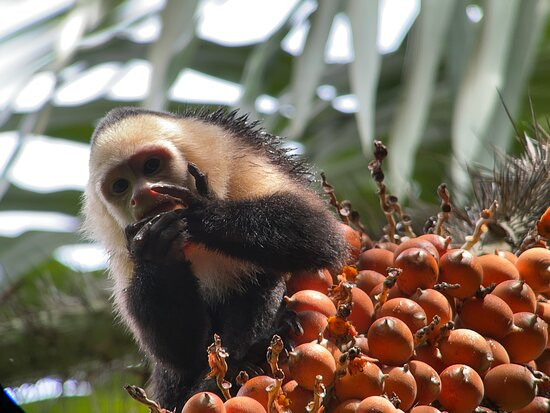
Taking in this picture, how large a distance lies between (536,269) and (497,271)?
0.24 ft

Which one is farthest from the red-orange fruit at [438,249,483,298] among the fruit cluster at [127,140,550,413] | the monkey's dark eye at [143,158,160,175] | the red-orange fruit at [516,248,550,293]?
the monkey's dark eye at [143,158,160,175]

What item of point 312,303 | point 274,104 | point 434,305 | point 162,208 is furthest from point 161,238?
point 274,104

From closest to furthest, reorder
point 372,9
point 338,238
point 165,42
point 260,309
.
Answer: point 338,238 → point 260,309 → point 372,9 → point 165,42

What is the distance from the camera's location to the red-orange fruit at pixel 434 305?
155 cm

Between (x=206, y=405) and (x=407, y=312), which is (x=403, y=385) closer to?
(x=407, y=312)

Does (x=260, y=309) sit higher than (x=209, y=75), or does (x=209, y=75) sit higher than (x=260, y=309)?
(x=260, y=309)

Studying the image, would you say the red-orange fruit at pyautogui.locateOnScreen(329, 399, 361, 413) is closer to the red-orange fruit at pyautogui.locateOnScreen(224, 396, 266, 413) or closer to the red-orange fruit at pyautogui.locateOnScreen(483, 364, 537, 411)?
the red-orange fruit at pyautogui.locateOnScreen(224, 396, 266, 413)

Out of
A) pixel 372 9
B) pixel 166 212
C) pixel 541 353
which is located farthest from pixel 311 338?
pixel 372 9

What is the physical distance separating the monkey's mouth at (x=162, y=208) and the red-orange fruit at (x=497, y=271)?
85 centimetres

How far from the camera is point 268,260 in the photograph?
80.6 inches

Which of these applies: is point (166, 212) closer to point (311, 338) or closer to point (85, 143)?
point (311, 338)

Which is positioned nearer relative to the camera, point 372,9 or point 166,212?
point 166,212

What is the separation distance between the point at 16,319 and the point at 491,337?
6.76 feet

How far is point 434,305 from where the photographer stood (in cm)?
155
